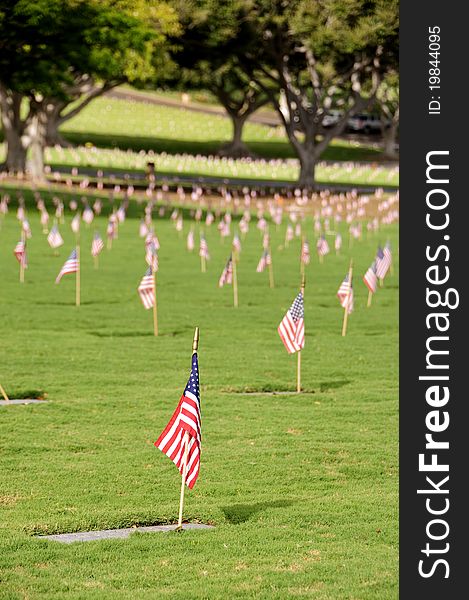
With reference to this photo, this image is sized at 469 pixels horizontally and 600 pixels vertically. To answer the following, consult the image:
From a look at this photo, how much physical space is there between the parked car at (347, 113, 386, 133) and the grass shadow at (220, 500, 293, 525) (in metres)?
109

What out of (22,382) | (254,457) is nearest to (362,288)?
(22,382)

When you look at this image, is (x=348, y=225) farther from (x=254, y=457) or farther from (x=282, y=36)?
(x=254, y=457)

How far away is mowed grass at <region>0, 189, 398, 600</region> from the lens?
13719 mm

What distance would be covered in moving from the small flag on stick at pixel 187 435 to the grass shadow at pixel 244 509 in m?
0.76

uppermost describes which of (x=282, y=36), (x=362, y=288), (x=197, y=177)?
(x=282, y=36)

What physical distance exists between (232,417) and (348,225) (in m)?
37.0

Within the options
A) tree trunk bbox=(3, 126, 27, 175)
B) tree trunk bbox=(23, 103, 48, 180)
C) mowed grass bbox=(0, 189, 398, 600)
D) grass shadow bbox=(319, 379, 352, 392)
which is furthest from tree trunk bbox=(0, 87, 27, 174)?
grass shadow bbox=(319, 379, 352, 392)

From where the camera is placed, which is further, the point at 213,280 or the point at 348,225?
the point at 348,225

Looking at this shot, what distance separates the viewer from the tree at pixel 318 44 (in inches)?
2606

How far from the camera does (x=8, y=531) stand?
48.7 ft

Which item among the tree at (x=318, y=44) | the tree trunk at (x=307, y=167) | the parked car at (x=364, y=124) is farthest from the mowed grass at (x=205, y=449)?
the parked car at (x=364, y=124)

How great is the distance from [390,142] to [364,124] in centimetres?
1801

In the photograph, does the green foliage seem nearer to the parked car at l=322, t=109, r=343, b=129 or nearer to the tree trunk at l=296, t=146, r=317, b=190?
the tree trunk at l=296, t=146, r=317, b=190

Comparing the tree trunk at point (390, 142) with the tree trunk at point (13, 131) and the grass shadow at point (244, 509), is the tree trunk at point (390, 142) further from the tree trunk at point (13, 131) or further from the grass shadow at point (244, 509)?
the grass shadow at point (244, 509)
